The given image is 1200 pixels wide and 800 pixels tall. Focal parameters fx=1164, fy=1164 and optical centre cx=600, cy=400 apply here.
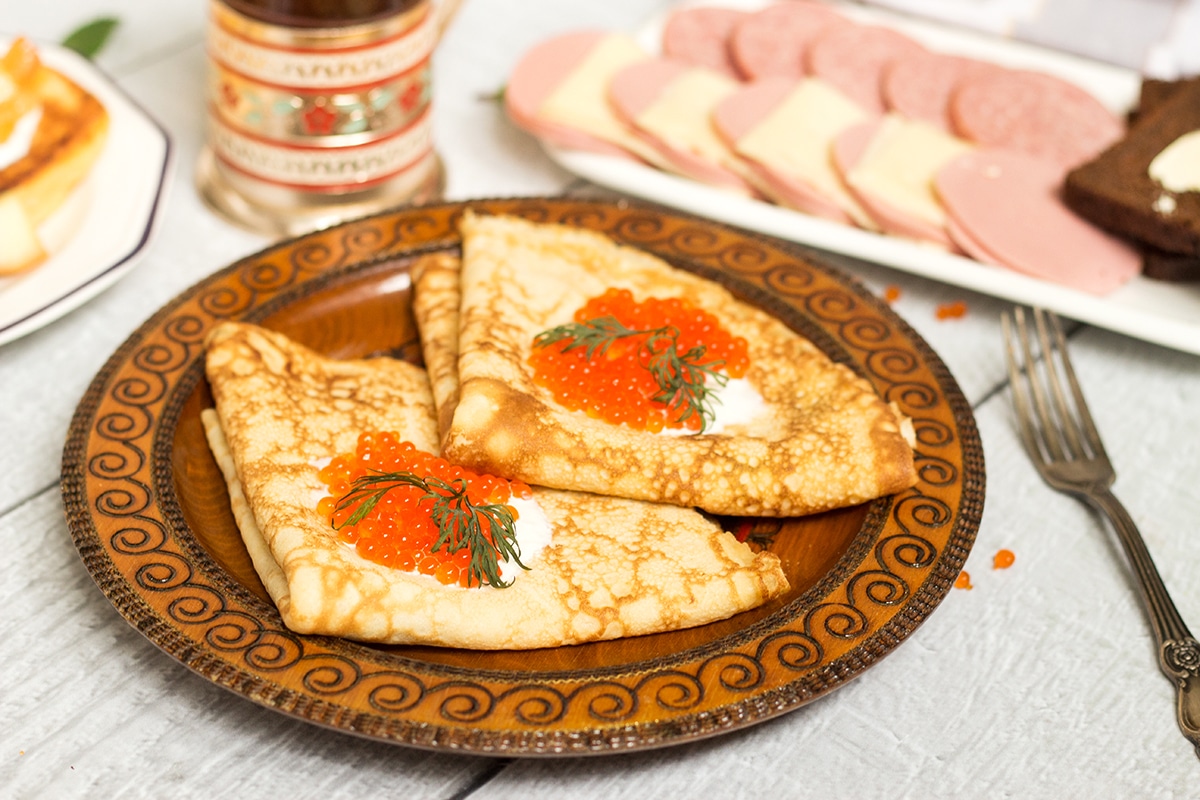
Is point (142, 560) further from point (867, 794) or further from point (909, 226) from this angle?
point (909, 226)

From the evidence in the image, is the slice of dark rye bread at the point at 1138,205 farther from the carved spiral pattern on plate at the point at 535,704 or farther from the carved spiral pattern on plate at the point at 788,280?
the carved spiral pattern on plate at the point at 535,704

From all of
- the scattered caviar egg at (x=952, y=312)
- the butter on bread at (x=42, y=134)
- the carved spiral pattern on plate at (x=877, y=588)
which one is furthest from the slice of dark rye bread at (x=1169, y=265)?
the butter on bread at (x=42, y=134)

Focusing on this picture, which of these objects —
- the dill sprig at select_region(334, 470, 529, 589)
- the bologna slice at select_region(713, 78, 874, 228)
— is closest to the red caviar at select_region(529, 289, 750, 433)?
the dill sprig at select_region(334, 470, 529, 589)

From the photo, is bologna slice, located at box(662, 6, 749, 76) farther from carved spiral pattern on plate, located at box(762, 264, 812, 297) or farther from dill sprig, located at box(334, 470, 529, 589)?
dill sprig, located at box(334, 470, 529, 589)

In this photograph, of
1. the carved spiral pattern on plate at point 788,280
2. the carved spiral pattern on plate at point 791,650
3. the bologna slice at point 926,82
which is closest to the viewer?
the carved spiral pattern on plate at point 791,650

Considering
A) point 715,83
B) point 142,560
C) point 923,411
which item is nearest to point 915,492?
point 923,411

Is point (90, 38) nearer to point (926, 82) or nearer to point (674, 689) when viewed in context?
point (926, 82)

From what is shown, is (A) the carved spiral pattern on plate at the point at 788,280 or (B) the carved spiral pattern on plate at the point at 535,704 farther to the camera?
(A) the carved spiral pattern on plate at the point at 788,280
